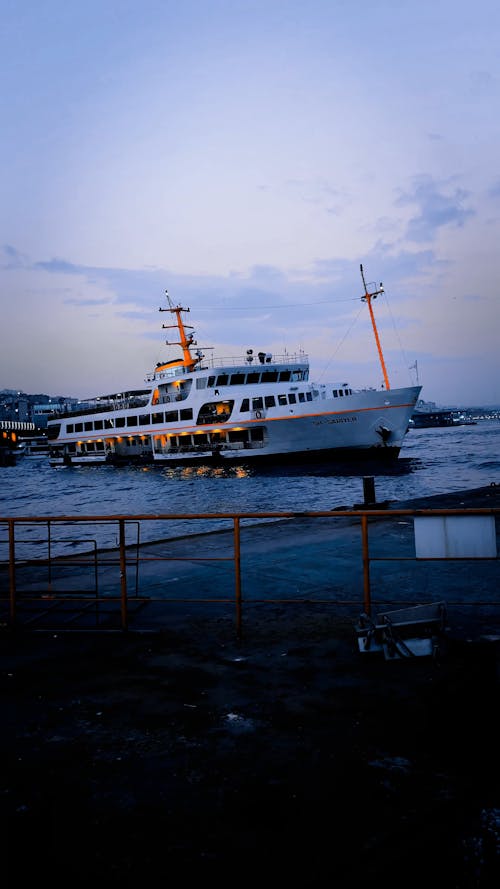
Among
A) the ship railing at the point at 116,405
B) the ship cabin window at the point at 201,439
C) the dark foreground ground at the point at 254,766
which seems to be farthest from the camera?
the ship railing at the point at 116,405

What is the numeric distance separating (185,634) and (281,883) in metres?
3.47

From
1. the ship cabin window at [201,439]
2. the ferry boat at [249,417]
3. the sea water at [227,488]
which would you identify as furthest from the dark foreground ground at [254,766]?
the ship cabin window at [201,439]

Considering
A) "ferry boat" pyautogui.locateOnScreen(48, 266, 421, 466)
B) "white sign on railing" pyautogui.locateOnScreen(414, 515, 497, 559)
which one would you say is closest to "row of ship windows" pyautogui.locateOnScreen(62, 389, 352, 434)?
"ferry boat" pyautogui.locateOnScreen(48, 266, 421, 466)

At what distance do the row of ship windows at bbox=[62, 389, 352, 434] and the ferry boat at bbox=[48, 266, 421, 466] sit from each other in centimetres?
→ 8

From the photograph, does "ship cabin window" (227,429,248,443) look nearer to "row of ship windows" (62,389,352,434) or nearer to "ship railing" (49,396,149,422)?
"row of ship windows" (62,389,352,434)

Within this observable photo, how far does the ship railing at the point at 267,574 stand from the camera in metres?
5.48

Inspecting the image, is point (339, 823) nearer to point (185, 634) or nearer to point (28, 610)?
point (185, 634)

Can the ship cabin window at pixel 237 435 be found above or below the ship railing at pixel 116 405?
below

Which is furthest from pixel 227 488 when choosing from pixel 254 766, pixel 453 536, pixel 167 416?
pixel 254 766

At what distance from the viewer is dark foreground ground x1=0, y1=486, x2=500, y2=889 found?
2.58 metres

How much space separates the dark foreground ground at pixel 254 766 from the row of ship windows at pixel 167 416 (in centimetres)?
4048

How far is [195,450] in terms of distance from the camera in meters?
50.2

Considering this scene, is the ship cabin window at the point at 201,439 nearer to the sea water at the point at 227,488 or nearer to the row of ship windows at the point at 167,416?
the row of ship windows at the point at 167,416

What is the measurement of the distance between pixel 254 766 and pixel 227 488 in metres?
32.0
